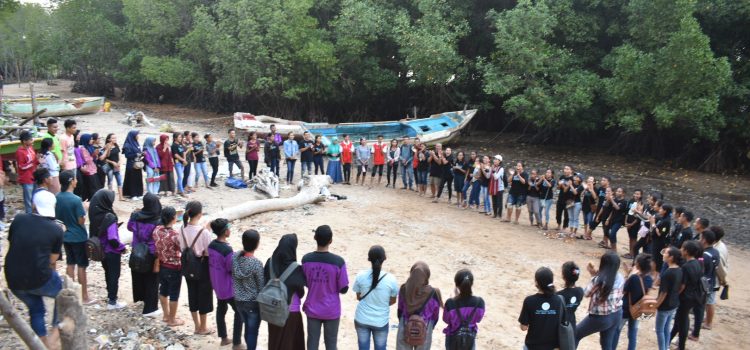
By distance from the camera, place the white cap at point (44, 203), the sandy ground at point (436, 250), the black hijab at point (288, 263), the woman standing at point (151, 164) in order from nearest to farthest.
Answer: the black hijab at point (288, 263), the white cap at point (44, 203), the sandy ground at point (436, 250), the woman standing at point (151, 164)

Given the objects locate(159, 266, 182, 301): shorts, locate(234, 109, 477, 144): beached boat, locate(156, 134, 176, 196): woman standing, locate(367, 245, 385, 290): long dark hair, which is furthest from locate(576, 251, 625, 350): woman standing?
locate(234, 109, 477, 144): beached boat

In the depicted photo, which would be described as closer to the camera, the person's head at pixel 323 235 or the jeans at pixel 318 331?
the person's head at pixel 323 235

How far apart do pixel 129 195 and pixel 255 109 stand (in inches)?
822

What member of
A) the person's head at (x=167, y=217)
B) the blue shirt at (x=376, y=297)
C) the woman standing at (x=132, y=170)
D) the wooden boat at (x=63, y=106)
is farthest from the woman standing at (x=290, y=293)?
the wooden boat at (x=63, y=106)

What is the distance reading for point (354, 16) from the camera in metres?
23.4

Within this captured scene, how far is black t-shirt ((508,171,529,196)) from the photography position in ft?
38.7

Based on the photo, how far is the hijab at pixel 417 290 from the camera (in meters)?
4.46

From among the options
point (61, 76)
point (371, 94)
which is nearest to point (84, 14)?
point (371, 94)

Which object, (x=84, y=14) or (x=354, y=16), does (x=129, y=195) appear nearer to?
(x=354, y=16)

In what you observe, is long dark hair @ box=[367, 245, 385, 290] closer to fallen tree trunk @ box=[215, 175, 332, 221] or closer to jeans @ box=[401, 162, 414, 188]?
fallen tree trunk @ box=[215, 175, 332, 221]

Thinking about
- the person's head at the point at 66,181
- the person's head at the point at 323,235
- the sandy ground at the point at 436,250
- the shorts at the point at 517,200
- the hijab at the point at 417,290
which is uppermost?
the person's head at the point at 66,181

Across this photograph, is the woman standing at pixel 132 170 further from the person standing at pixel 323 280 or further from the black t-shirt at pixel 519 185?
the black t-shirt at pixel 519 185

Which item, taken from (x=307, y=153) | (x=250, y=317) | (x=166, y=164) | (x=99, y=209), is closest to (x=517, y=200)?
(x=307, y=153)

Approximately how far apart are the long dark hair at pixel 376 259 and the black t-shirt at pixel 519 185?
767 cm
